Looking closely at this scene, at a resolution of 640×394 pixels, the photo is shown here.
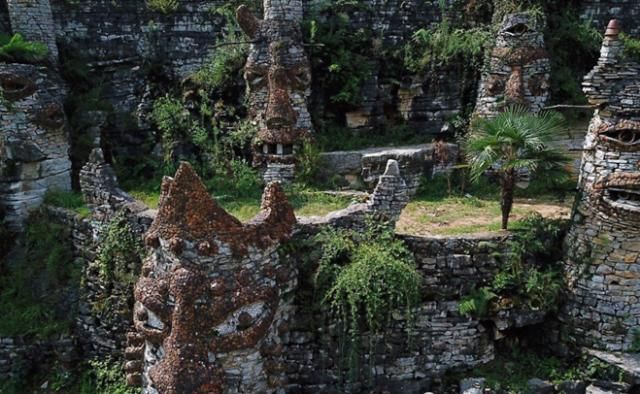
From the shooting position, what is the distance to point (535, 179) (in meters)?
13.6

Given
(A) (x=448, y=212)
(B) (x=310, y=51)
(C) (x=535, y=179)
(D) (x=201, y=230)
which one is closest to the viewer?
(D) (x=201, y=230)

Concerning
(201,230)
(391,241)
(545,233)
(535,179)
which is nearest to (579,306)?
(545,233)

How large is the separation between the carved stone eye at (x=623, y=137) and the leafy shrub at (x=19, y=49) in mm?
10721

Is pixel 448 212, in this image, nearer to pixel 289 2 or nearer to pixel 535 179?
pixel 535 179

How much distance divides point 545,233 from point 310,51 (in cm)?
714

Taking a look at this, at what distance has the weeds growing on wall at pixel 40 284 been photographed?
1170 cm

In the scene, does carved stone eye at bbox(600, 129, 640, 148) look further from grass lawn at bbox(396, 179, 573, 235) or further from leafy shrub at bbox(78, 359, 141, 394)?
leafy shrub at bbox(78, 359, 141, 394)

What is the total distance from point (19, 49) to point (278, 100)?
5287 mm

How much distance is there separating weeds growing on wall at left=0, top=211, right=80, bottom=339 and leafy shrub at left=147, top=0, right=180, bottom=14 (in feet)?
19.4

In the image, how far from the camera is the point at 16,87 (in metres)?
12.4

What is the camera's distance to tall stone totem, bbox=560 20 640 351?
888cm

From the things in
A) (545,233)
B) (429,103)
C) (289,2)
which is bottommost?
(545,233)

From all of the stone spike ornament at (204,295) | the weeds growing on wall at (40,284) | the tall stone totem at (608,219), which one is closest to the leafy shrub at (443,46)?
the tall stone totem at (608,219)

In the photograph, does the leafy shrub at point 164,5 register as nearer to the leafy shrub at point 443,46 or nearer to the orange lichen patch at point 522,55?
the leafy shrub at point 443,46
